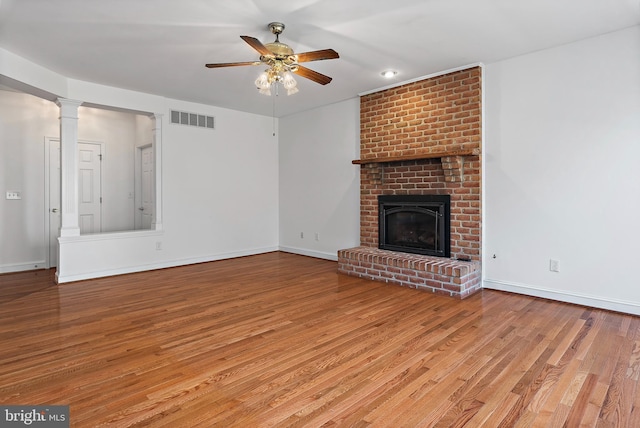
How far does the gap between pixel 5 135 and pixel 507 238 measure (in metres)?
→ 6.90

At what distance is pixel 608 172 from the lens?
3.36 metres

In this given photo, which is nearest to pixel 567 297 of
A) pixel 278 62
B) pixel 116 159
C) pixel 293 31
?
pixel 278 62

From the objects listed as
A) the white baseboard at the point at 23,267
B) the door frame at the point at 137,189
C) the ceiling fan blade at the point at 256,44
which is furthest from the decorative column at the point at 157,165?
the ceiling fan blade at the point at 256,44

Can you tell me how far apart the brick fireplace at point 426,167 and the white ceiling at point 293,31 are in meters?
0.39

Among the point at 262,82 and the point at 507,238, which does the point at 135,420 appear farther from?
the point at 507,238

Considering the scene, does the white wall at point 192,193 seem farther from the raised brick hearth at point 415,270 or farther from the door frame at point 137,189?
the raised brick hearth at point 415,270

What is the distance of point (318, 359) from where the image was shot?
7.92 feet

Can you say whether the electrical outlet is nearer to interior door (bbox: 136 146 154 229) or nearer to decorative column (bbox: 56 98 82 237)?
decorative column (bbox: 56 98 82 237)

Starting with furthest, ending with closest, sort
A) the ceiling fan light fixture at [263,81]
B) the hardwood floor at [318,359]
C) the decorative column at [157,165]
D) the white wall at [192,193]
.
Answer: the decorative column at [157,165] → the white wall at [192,193] → the ceiling fan light fixture at [263,81] → the hardwood floor at [318,359]

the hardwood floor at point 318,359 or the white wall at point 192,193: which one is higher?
the white wall at point 192,193

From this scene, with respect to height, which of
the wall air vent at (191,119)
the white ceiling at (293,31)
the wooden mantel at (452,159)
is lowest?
the wooden mantel at (452,159)

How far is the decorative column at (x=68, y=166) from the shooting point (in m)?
4.57

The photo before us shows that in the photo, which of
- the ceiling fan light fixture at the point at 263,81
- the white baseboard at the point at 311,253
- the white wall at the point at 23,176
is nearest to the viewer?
the ceiling fan light fixture at the point at 263,81

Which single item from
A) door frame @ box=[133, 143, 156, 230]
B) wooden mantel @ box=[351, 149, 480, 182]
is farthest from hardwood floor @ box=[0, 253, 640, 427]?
door frame @ box=[133, 143, 156, 230]
